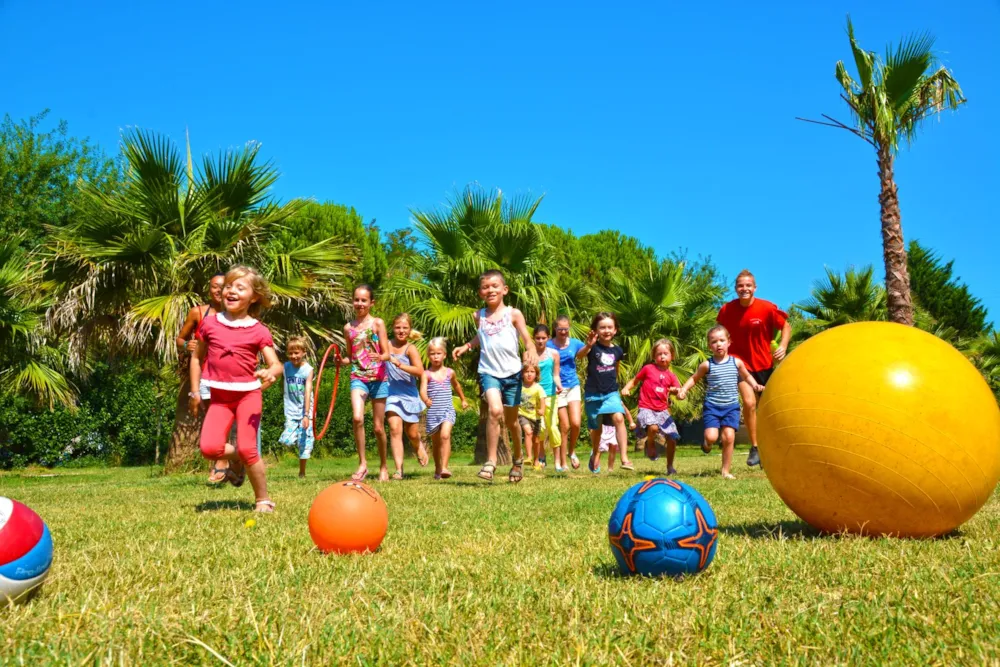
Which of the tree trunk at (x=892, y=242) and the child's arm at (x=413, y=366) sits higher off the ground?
the tree trunk at (x=892, y=242)

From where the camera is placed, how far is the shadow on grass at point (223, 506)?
266 inches

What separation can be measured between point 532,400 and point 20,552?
9.36 meters

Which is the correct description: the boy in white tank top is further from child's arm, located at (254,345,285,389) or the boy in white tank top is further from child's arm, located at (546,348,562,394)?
child's arm, located at (254,345,285,389)

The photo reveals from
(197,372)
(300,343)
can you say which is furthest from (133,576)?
(300,343)

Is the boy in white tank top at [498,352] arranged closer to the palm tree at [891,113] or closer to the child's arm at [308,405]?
the child's arm at [308,405]

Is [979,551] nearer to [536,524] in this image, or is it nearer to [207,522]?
[536,524]

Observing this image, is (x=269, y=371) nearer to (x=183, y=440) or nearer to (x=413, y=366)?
(x=413, y=366)

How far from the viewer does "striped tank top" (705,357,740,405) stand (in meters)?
9.98

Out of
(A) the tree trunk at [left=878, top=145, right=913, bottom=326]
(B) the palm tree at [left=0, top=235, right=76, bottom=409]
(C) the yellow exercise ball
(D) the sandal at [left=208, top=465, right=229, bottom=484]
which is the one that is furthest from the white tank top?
(A) the tree trunk at [left=878, top=145, right=913, bottom=326]

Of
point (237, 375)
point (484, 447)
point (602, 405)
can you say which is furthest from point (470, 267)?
point (237, 375)

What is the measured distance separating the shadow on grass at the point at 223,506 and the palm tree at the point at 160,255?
6043mm

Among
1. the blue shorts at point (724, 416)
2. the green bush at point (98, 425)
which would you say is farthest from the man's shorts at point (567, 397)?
the green bush at point (98, 425)

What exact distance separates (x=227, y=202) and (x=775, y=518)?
1142 cm

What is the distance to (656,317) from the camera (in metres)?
23.0
